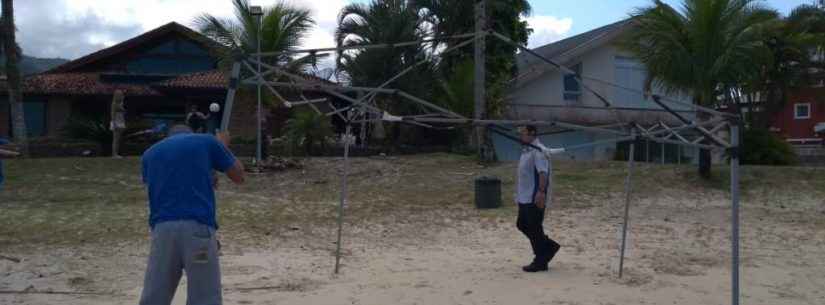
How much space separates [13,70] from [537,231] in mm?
15756

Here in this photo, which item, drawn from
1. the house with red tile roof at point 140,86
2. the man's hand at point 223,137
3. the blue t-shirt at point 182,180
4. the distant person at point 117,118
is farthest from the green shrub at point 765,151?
the blue t-shirt at point 182,180

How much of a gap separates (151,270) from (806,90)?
22.1 m

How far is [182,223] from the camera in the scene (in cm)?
513

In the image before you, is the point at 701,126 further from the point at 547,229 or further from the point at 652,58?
the point at 652,58

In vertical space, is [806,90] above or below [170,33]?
below

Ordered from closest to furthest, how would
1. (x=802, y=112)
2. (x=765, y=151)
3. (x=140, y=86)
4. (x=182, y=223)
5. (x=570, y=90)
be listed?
(x=182, y=223) < (x=765, y=151) < (x=140, y=86) < (x=570, y=90) < (x=802, y=112)

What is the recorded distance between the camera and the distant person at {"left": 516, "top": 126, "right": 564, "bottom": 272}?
8.41m

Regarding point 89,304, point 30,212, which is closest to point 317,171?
point 30,212

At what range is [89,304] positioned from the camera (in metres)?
7.14

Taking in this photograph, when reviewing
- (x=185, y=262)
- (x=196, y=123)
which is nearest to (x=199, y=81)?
(x=196, y=123)

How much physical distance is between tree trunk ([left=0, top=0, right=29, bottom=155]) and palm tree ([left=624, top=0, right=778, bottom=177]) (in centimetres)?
1413

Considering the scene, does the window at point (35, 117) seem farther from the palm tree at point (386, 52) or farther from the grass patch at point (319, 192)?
the palm tree at point (386, 52)

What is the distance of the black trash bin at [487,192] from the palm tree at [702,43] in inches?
178

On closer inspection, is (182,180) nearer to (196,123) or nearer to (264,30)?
(196,123)
